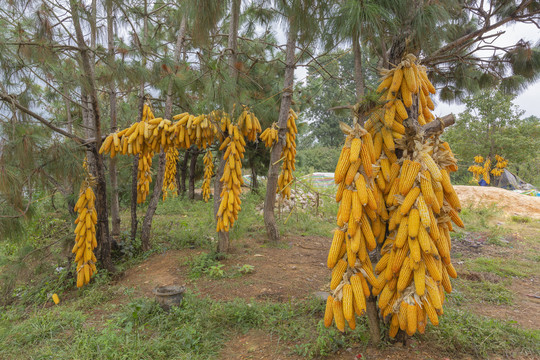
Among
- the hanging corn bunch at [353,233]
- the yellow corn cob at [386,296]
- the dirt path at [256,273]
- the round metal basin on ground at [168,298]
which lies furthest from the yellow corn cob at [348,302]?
the round metal basin on ground at [168,298]

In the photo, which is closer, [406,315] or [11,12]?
[406,315]

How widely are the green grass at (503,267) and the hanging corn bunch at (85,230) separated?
5.40 metres

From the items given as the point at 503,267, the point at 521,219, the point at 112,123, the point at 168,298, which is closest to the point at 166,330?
the point at 168,298

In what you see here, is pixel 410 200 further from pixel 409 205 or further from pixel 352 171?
pixel 352 171

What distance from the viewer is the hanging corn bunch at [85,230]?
13.1 ft

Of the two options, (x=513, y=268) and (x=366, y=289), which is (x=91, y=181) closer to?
(x=366, y=289)

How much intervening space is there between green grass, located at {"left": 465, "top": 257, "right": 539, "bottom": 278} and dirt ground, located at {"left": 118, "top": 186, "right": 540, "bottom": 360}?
0.56 ft

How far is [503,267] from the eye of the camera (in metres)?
4.70

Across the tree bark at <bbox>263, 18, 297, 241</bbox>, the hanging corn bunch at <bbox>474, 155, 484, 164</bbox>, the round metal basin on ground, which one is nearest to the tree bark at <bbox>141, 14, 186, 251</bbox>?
the tree bark at <bbox>263, 18, 297, 241</bbox>

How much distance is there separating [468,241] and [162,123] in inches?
245

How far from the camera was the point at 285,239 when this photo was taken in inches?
244

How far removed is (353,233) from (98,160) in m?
3.71

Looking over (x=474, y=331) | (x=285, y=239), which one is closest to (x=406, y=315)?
(x=474, y=331)

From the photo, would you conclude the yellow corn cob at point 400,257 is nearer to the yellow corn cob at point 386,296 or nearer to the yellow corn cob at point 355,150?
the yellow corn cob at point 386,296
